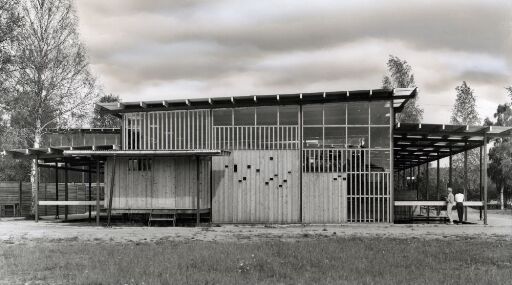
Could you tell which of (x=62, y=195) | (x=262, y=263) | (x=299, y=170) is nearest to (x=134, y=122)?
(x=299, y=170)

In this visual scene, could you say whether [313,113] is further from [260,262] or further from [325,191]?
[260,262]

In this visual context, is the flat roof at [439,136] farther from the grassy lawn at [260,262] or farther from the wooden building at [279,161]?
the grassy lawn at [260,262]

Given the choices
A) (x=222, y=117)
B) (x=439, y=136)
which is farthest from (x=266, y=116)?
(x=439, y=136)

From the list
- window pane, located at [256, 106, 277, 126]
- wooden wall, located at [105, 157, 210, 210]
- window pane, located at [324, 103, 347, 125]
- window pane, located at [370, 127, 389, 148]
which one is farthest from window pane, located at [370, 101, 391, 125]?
wooden wall, located at [105, 157, 210, 210]

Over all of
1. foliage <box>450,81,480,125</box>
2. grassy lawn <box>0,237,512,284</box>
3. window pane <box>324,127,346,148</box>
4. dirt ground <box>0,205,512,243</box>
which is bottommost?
dirt ground <box>0,205,512,243</box>

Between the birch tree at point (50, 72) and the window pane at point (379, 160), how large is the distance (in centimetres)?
1584

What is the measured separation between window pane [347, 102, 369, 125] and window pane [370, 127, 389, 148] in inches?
20.8

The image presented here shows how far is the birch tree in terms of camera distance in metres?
28.8

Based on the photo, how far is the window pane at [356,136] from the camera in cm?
2280

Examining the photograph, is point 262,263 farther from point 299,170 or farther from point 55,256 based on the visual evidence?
point 299,170

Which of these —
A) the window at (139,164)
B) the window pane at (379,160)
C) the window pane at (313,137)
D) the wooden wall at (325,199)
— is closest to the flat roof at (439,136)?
the window pane at (379,160)

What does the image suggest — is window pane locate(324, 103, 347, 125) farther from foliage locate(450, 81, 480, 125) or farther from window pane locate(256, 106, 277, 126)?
foliage locate(450, 81, 480, 125)

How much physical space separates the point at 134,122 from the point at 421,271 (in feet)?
52.1

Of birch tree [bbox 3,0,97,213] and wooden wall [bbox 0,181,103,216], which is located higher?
birch tree [bbox 3,0,97,213]
